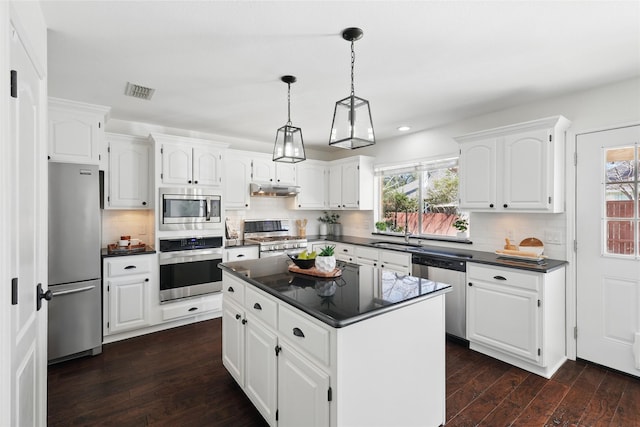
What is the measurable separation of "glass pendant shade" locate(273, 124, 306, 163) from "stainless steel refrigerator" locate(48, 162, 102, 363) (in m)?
1.96

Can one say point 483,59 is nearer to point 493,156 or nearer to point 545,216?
point 493,156

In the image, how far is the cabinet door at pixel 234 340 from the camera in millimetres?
2283

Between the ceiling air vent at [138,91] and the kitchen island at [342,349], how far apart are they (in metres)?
2.02

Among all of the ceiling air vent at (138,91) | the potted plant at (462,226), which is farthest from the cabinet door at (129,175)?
the potted plant at (462,226)

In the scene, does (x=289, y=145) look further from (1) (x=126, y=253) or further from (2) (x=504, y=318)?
(2) (x=504, y=318)

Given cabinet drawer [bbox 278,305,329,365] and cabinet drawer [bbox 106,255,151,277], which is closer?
cabinet drawer [bbox 278,305,329,365]

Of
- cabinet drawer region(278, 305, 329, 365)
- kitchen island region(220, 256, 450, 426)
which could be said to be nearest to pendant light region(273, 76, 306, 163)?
kitchen island region(220, 256, 450, 426)

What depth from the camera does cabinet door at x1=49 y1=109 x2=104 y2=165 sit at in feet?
9.62

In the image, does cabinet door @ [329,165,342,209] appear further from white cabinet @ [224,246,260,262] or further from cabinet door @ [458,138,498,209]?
cabinet door @ [458,138,498,209]

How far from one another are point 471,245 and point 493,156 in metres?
1.14

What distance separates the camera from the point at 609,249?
279 centimetres

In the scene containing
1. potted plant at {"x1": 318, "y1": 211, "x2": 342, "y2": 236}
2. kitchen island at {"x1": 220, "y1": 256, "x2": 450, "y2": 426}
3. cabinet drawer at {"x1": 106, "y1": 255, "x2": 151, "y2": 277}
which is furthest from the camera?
potted plant at {"x1": 318, "y1": 211, "x2": 342, "y2": 236}

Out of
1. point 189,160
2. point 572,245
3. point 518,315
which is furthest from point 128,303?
point 572,245

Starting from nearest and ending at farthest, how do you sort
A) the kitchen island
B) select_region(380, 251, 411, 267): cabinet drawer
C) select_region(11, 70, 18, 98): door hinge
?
select_region(11, 70, 18, 98): door hinge → the kitchen island → select_region(380, 251, 411, 267): cabinet drawer
